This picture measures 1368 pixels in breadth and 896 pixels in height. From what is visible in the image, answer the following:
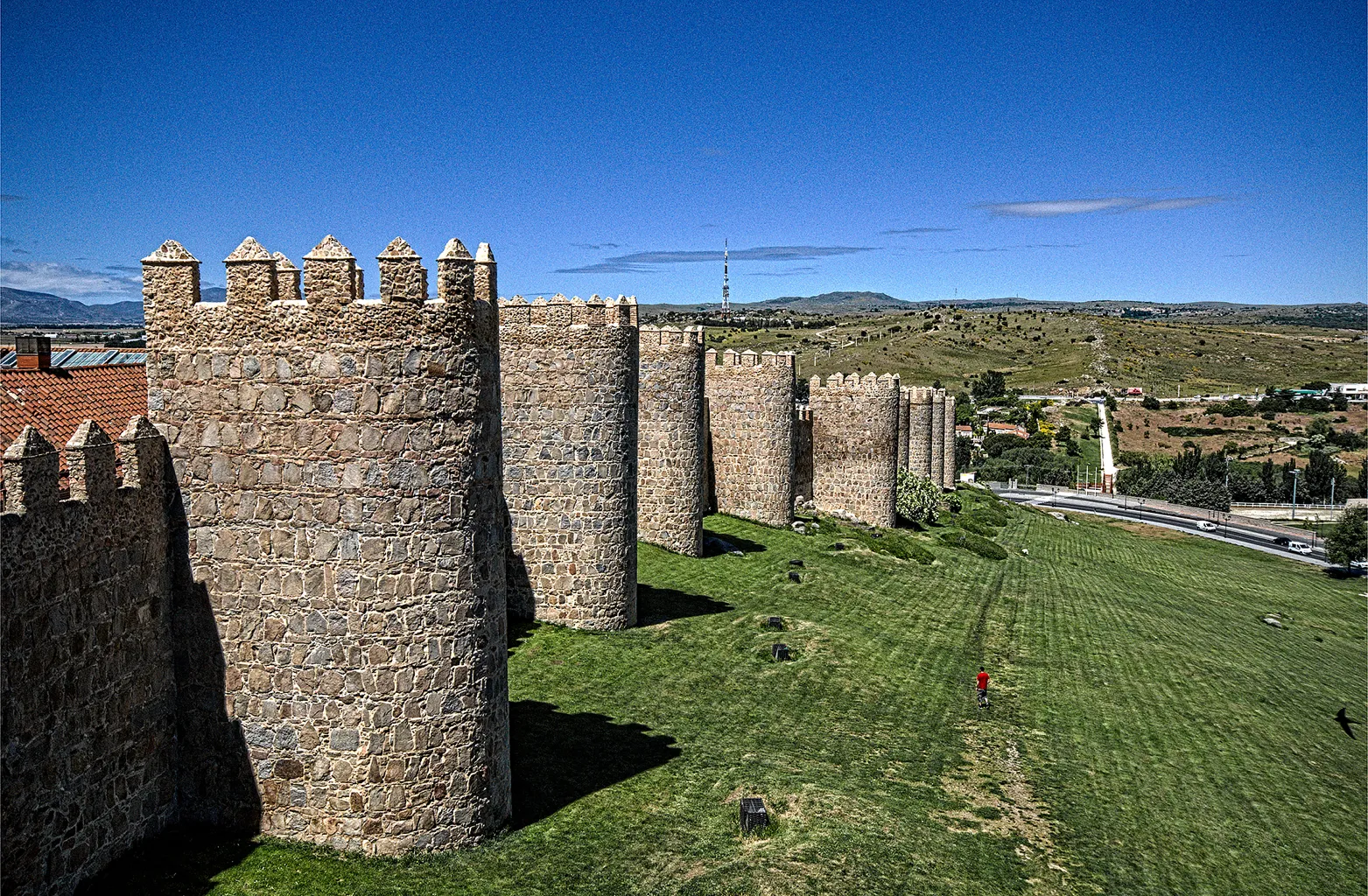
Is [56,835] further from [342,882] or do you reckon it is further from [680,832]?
[680,832]

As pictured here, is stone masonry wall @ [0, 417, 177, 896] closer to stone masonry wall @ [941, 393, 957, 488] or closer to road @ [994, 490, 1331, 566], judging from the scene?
stone masonry wall @ [941, 393, 957, 488]

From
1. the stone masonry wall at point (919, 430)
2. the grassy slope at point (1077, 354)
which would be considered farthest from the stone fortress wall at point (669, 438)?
the grassy slope at point (1077, 354)

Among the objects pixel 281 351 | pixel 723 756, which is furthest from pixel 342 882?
pixel 723 756

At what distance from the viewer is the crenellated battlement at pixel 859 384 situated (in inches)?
1574

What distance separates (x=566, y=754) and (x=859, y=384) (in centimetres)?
2805

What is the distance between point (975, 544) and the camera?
41594 millimetres

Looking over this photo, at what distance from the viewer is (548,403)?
19.5 metres

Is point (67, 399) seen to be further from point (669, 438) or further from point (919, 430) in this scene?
point (919, 430)

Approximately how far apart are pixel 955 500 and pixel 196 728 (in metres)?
46.2

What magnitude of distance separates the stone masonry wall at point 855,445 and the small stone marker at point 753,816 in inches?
1099

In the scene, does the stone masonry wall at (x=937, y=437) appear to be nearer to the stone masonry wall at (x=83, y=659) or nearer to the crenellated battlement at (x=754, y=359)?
the crenellated battlement at (x=754, y=359)

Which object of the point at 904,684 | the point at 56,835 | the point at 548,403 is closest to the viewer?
the point at 56,835

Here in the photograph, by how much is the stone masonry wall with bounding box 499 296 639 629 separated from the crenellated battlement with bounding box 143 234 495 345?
340 inches

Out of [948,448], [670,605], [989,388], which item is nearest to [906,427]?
[948,448]
